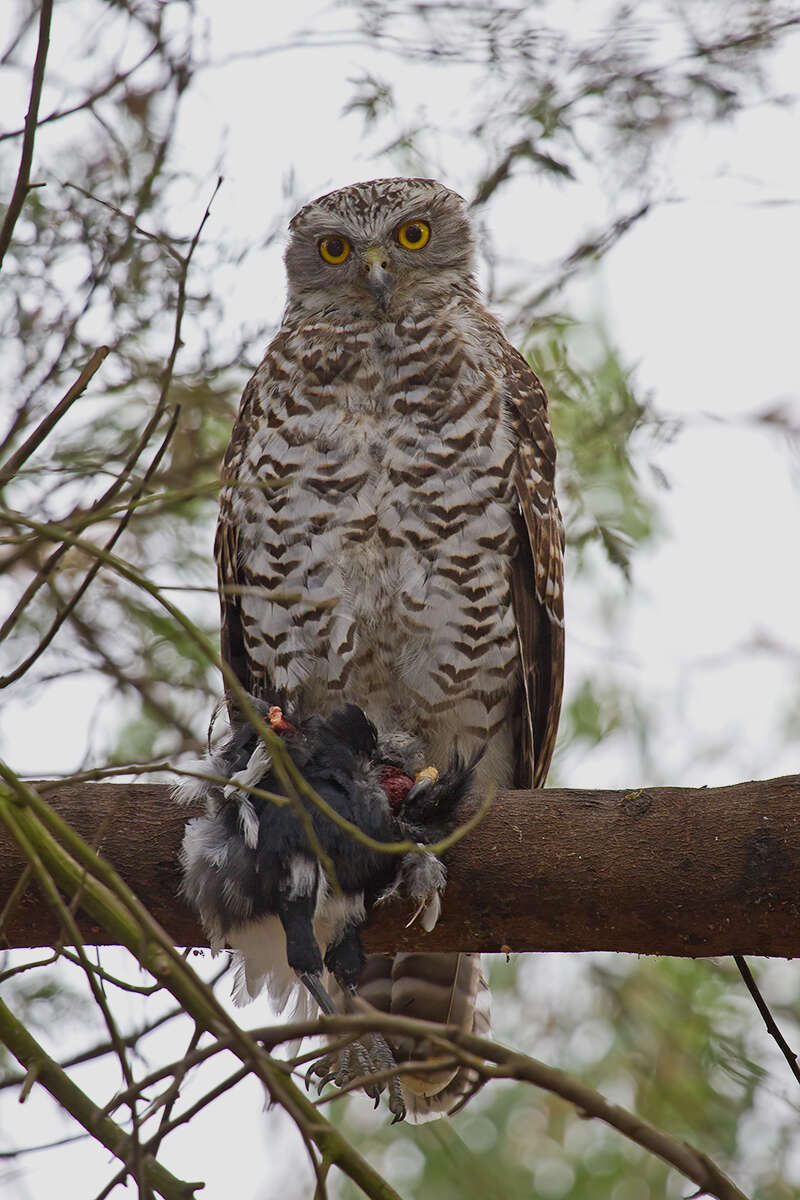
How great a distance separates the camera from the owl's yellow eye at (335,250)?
448 centimetres

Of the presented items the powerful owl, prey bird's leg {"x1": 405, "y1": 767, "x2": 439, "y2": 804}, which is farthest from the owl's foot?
the powerful owl

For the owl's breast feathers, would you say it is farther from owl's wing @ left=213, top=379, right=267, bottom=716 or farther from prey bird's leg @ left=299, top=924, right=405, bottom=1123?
prey bird's leg @ left=299, top=924, right=405, bottom=1123

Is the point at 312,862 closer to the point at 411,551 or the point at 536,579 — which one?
the point at 411,551

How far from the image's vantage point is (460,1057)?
5.20 ft

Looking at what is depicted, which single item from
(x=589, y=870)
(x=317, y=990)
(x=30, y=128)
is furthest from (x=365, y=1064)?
(x=30, y=128)

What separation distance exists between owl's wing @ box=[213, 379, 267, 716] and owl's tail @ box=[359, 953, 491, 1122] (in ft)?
2.86

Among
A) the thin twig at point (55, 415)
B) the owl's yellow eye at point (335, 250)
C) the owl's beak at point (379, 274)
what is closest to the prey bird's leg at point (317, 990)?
the thin twig at point (55, 415)

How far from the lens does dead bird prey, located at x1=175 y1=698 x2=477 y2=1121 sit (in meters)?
2.82

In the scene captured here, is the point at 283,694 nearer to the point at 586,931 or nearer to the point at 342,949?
the point at 342,949

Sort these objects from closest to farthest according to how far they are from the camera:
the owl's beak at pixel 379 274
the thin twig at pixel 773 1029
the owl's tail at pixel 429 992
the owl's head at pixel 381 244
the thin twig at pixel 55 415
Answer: the thin twig at pixel 55 415, the thin twig at pixel 773 1029, the owl's tail at pixel 429 992, the owl's beak at pixel 379 274, the owl's head at pixel 381 244

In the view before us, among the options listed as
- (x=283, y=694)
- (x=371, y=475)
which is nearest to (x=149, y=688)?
(x=283, y=694)

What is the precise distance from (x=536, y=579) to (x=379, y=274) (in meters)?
1.11

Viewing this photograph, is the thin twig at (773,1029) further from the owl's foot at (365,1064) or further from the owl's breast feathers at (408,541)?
the owl's breast feathers at (408,541)

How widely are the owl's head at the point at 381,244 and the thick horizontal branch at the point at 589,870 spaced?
2041 millimetres
